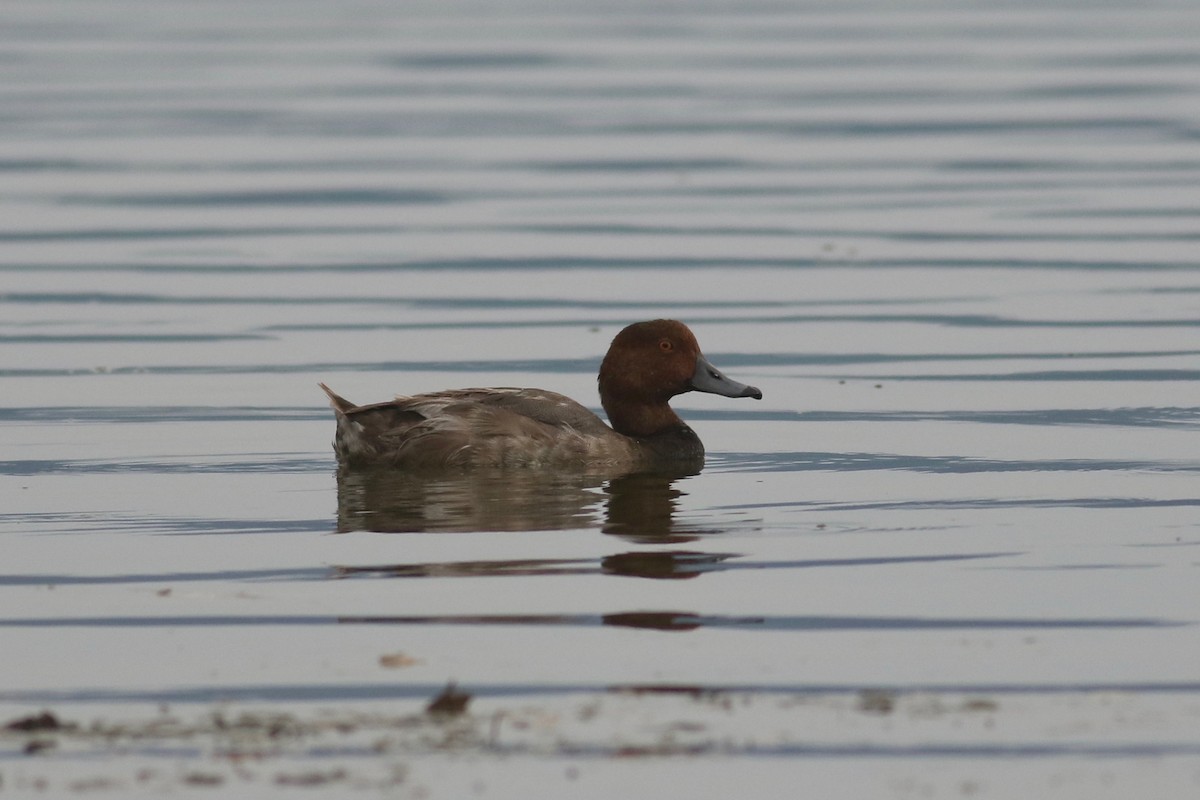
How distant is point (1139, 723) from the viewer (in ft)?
22.0

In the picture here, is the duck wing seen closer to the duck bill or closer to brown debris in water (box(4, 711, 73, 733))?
the duck bill

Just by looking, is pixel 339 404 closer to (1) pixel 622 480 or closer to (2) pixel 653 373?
(1) pixel 622 480

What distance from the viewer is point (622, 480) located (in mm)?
11641

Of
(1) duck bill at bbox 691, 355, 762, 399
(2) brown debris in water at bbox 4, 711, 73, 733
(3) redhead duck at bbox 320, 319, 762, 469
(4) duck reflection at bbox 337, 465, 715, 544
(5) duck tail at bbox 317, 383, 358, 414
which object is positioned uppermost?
(1) duck bill at bbox 691, 355, 762, 399

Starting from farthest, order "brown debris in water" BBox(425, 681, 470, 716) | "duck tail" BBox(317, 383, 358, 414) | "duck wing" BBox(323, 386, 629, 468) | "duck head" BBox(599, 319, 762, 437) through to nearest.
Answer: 1. "duck head" BBox(599, 319, 762, 437)
2. "duck tail" BBox(317, 383, 358, 414)
3. "duck wing" BBox(323, 386, 629, 468)
4. "brown debris in water" BBox(425, 681, 470, 716)

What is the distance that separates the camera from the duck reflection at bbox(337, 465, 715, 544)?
10117mm

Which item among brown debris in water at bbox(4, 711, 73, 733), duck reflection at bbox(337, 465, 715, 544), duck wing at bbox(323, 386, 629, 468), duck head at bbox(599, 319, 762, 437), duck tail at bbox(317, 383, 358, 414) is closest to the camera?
brown debris in water at bbox(4, 711, 73, 733)

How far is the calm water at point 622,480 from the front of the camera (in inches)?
264

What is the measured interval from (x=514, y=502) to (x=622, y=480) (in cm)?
102

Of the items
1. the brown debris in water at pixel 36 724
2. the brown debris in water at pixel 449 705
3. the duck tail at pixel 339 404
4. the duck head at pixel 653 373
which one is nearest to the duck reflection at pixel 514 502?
the duck tail at pixel 339 404

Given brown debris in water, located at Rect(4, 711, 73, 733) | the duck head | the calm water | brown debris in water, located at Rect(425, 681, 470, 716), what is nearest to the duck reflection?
the calm water

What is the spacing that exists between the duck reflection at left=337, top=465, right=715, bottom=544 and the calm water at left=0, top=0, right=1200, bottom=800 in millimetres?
51

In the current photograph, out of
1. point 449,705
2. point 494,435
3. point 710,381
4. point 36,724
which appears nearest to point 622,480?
point 494,435

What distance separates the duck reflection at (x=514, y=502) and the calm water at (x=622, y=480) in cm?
5
